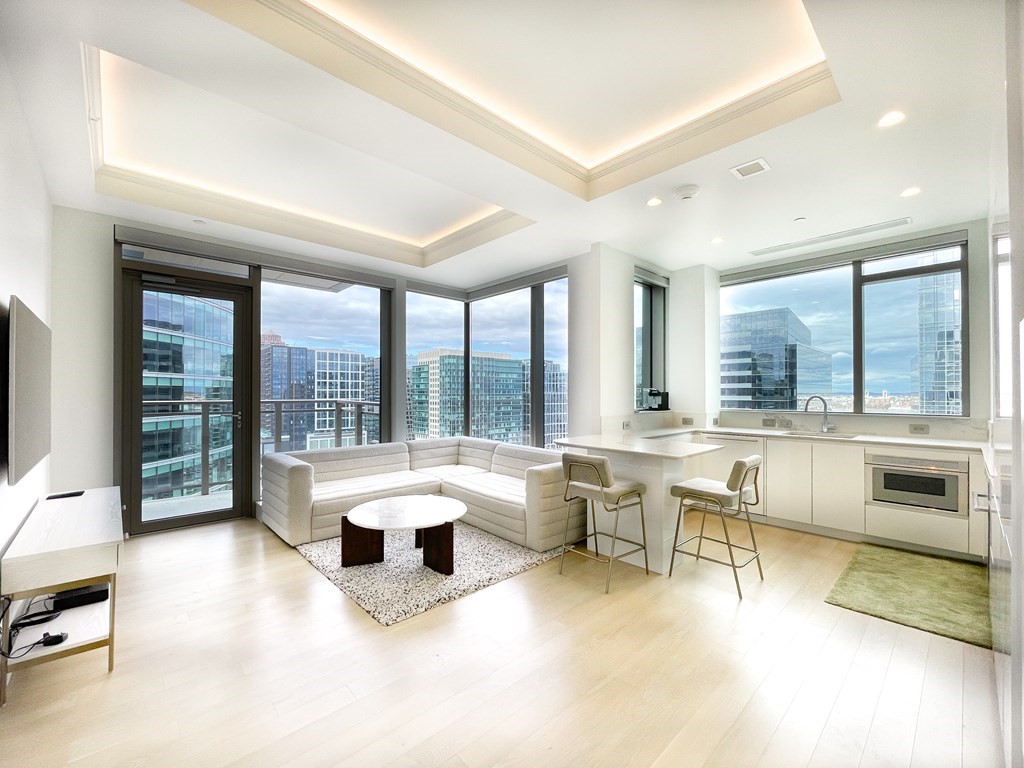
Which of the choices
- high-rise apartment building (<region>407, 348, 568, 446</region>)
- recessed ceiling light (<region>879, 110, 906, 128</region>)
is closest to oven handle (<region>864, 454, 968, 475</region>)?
recessed ceiling light (<region>879, 110, 906, 128</region>)

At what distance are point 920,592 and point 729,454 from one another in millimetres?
1853

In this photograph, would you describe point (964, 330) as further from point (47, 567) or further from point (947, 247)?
point (47, 567)

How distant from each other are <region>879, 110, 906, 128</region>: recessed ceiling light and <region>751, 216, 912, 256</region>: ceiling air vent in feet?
5.71

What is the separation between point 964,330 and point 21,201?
6.62 meters

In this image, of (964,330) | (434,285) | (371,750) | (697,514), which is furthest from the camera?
(434,285)

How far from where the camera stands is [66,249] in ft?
11.6

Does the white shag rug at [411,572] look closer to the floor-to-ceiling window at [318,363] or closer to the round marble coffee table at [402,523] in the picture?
the round marble coffee table at [402,523]

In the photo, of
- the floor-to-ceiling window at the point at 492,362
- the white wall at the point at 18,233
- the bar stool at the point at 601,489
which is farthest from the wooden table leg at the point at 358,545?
the floor-to-ceiling window at the point at 492,362

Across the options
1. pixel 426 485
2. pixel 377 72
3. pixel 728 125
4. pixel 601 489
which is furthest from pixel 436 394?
pixel 728 125

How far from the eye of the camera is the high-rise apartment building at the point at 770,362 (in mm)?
4719

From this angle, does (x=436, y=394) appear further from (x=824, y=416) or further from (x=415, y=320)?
(x=824, y=416)

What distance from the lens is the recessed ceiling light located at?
230 cm

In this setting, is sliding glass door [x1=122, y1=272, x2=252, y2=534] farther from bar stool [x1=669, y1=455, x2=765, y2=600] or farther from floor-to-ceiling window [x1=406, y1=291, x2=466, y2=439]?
bar stool [x1=669, y1=455, x2=765, y2=600]

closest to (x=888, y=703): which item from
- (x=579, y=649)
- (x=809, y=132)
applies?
(x=579, y=649)
